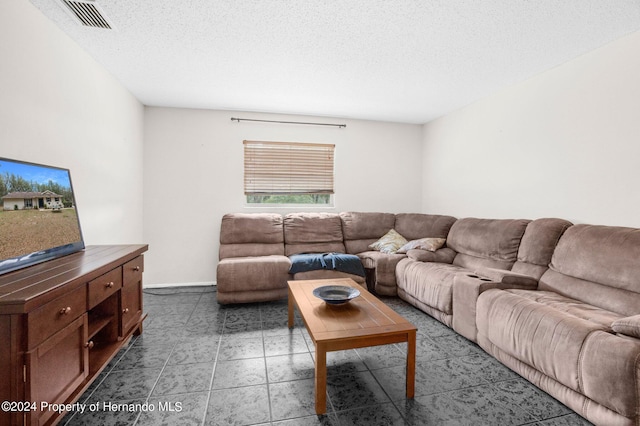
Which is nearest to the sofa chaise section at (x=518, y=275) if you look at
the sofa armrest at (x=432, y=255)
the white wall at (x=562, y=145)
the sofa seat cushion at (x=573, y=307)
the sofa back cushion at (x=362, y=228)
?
the sofa seat cushion at (x=573, y=307)

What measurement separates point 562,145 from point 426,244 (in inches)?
62.6

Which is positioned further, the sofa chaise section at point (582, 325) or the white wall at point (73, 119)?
the white wall at point (73, 119)

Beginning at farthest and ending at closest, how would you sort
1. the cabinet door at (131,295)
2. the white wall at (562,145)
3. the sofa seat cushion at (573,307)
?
the white wall at (562,145) → the cabinet door at (131,295) → the sofa seat cushion at (573,307)

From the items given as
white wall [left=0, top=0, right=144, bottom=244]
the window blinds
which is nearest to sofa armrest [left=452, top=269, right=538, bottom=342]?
the window blinds

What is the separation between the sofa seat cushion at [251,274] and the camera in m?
2.99

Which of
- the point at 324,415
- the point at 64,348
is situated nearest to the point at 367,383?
the point at 324,415

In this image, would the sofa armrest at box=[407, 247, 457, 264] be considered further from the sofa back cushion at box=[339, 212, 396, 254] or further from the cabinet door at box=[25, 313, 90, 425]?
the cabinet door at box=[25, 313, 90, 425]

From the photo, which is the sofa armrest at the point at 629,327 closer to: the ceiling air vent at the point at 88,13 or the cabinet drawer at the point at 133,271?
the cabinet drawer at the point at 133,271

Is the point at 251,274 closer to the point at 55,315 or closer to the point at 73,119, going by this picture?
the point at 55,315

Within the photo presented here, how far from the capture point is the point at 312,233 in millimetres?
3842

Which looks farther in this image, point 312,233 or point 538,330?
point 312,233

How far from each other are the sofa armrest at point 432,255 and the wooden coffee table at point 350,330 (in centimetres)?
142

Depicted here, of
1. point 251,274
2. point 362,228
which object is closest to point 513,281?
point 362,228

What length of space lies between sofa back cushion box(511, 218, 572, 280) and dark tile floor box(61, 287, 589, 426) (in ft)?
2.82
